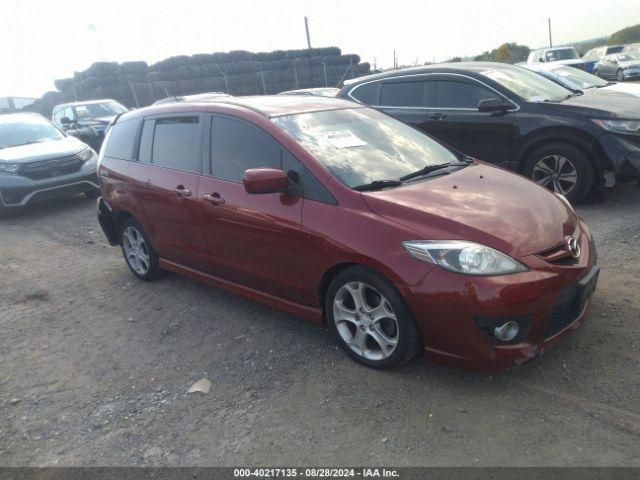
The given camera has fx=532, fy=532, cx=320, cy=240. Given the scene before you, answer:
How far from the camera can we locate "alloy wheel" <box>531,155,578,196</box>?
20.4 feet

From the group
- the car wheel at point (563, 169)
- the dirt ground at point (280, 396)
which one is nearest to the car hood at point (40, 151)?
the dirt ground at point (280, 396)

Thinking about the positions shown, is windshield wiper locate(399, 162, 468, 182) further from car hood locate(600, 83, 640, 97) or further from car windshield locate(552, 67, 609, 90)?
car windshield locate(552, 67, 609, 90)

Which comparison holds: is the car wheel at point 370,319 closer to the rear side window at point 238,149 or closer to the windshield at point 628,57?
the rear side window at point 238,149

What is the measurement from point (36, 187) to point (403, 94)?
6063 mm

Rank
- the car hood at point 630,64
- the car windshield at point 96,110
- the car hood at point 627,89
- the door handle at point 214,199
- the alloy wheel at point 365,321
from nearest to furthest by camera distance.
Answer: the alloy wheel at point 365,321, the door handle at point 214,199, the car hood at point 627,89, the car windshield at point 96,110, the car hood at point 630,64

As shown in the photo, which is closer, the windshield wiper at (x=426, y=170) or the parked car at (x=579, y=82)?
the windshield wiper at (x=426, y=170)

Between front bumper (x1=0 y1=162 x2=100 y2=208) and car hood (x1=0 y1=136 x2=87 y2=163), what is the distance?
332 millimetres

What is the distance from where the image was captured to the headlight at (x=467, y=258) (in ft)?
9.43

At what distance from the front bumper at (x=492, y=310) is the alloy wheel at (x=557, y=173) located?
139 inches

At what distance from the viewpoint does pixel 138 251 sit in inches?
211

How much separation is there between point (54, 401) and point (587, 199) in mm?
5914

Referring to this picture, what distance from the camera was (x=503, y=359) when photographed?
9.64 feet

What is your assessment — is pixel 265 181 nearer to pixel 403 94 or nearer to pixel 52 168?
pixel 403 94

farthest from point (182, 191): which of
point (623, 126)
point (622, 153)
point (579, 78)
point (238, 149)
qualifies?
point (579, 78)
